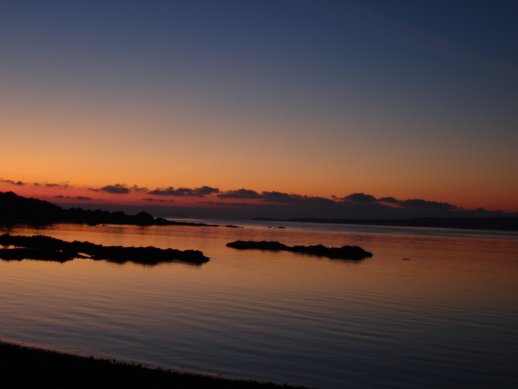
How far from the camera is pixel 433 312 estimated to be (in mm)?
36500

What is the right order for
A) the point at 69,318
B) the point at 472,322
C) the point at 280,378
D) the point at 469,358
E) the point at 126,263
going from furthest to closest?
the point at 126,263 < the point at 472,322 < the point at 69,318 < the point at 469,358 < the point at 280,378

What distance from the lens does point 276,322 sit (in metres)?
30.2

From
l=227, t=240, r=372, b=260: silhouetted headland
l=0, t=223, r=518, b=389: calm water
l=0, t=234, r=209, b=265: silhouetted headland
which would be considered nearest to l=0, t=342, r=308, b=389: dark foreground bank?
l=0, t=223, r=518, b=389: calm water

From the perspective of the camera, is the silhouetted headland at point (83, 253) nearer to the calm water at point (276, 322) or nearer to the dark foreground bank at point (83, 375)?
the calm water at point (276, 322)

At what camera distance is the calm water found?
2153 cm

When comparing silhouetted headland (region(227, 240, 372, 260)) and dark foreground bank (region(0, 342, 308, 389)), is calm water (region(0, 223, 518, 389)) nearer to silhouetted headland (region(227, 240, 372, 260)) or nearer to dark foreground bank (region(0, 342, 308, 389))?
dark foreground bank (region(0, 342, 308, 389))

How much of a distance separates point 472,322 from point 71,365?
2690cm

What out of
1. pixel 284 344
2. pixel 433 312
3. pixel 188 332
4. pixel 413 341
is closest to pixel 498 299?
pixel 433 312

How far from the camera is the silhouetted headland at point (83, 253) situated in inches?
2387

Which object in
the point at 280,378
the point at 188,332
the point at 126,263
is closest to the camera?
the point at 280,378

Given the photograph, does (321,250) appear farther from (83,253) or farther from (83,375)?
(83,375)

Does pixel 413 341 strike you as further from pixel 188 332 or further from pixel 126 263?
pixel 126 263

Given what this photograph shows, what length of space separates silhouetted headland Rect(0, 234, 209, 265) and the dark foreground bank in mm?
44101

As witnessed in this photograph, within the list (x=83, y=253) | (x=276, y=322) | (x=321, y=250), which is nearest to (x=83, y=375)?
(x=276, y=322)
